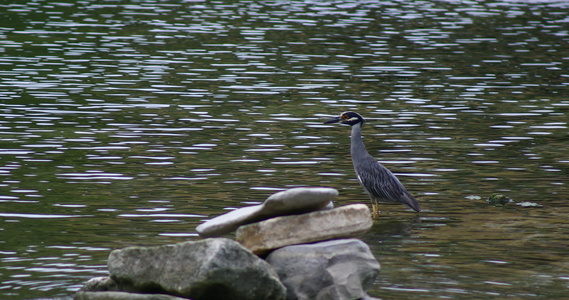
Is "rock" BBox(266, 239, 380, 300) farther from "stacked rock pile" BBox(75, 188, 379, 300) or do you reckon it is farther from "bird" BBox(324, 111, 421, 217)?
"bird" BBox(324, 111, 421, 217)

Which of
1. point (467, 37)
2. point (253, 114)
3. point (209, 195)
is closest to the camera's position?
point (209, 195)

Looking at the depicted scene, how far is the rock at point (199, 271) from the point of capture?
10.3 meters

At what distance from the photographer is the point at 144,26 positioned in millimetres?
45719

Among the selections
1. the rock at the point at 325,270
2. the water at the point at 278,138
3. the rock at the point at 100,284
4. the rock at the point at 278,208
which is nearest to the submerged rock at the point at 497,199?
the water at the point at 278,138

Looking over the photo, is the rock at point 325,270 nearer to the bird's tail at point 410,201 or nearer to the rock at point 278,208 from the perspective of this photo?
the rock at point 278,208

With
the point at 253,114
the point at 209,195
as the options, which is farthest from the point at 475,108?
the point at 209,195

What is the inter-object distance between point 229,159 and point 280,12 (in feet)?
114

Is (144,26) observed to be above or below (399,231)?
below

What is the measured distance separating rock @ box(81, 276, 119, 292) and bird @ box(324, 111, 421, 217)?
5.79 meters

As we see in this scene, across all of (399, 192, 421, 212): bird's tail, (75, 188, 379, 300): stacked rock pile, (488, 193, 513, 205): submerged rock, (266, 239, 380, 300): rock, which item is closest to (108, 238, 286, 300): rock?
(75, 188, 379, 300): stacked rock pile

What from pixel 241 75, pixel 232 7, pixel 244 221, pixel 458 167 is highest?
pixel 244 221

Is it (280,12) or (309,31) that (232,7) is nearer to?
(280,12)

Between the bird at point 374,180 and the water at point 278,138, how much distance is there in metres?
0.35

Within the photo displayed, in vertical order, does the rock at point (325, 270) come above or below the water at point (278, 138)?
above
